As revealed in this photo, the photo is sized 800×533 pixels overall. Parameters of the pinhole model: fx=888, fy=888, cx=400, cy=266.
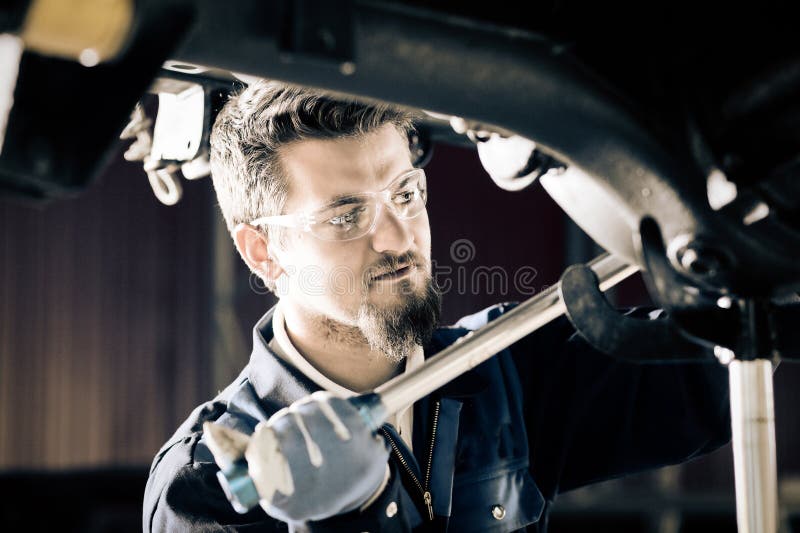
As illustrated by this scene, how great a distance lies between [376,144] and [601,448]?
0.59 metres

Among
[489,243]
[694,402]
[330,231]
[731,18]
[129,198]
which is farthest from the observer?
[489,243]

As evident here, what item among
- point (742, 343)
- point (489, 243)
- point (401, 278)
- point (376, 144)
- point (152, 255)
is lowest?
point (742, 343)

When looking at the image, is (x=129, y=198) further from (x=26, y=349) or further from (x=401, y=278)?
(x=401, y=278)

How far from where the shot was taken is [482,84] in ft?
2.02

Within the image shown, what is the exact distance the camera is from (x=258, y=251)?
1.60 metres

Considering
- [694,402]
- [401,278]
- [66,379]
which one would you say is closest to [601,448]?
[694,402]

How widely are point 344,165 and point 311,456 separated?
77 centimetres

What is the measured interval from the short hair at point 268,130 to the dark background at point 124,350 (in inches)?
97.7

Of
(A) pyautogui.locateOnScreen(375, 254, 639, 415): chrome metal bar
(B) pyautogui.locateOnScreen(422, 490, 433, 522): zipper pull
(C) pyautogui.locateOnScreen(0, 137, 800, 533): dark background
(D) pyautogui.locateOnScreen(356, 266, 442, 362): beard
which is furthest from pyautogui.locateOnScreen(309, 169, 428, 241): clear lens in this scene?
(C) pyautogui.locateOnScreen(0, 137, 800, 533): dark background

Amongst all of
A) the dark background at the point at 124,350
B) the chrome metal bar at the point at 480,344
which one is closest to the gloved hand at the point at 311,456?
the chrome metal bar at the point at 480,344

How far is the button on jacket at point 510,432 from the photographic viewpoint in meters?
1.24

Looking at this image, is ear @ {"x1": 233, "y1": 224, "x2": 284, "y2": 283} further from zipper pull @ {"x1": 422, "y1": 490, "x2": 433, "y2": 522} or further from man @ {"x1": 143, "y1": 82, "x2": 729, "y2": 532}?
zipper pull @ {"x1": 422, "y1": 490, "x2": 433, "y2": 522}

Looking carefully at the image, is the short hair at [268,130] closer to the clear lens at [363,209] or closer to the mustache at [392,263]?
the clear lens at [363,209]

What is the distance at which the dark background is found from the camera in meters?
4.04
